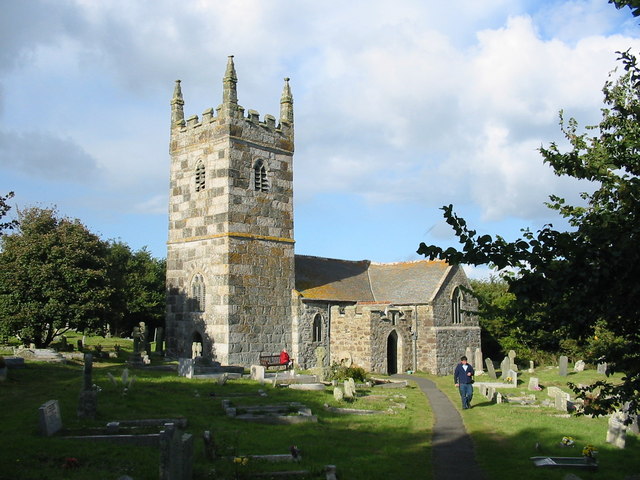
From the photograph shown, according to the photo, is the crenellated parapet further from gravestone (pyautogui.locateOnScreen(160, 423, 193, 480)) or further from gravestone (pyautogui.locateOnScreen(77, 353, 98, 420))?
gravestone (pyautogui.locateOnScreen(160, 423, 193, 480))

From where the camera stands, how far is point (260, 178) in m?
32.3

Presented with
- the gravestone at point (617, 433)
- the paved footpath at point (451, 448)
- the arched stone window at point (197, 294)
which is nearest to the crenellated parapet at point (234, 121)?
the arched stone window at point (197, 294)

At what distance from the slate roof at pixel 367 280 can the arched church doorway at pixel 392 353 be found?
7.97 ft

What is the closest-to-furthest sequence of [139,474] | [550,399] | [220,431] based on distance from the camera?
[139,474] < [220,431] < [550,399]

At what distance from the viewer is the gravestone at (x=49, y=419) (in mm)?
12555

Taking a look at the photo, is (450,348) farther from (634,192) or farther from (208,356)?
(634,192)

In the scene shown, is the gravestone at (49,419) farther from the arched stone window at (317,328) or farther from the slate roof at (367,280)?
the arched stone window at (317,328)

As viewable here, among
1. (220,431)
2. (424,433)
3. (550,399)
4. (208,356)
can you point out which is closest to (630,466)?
(424,433)

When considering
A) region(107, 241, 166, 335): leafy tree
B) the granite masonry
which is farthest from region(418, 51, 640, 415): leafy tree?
region(107, 241, 166, 335): leafy tree

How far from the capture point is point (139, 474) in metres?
10.5

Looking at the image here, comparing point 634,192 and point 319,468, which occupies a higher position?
point 634,192

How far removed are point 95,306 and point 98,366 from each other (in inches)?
117

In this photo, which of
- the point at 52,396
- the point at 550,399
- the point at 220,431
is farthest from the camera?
the point at 550,399

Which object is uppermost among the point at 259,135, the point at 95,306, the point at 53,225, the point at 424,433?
the point at 259,135
